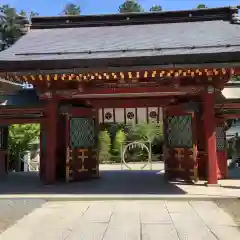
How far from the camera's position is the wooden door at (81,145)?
1148 centimetres

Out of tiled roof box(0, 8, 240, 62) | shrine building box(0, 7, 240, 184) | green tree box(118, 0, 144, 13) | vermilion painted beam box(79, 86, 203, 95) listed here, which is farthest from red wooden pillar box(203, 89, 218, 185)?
green tree box(118, 0, 144, 13)

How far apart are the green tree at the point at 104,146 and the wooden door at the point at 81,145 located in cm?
1588

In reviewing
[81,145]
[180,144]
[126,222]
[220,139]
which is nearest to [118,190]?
[81,145]

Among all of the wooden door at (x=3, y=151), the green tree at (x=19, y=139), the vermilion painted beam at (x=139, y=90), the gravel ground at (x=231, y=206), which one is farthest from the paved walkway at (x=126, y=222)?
the green tree at (x=19, y=139)

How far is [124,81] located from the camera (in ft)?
34.3

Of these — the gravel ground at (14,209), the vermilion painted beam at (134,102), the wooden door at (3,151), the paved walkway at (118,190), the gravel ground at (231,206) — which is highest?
the vermilion painted beam at (134,102)

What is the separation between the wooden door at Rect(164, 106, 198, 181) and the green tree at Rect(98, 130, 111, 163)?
16.1m

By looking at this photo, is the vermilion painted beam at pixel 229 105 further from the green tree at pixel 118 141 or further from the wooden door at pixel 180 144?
the green tree at pixel 118 141

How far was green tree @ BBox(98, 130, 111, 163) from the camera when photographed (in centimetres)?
2852

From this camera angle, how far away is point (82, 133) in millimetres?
11953

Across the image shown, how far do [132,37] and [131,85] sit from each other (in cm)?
224

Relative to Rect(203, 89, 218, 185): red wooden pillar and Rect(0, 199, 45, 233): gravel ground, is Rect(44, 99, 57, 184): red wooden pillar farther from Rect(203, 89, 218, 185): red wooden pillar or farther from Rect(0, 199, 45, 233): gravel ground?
Rect(203, 89, 218, 185): red wooden pillar

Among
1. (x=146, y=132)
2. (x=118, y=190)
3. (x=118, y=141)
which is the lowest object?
(x=118, y=190)

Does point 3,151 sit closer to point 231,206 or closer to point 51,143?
point 51,143
